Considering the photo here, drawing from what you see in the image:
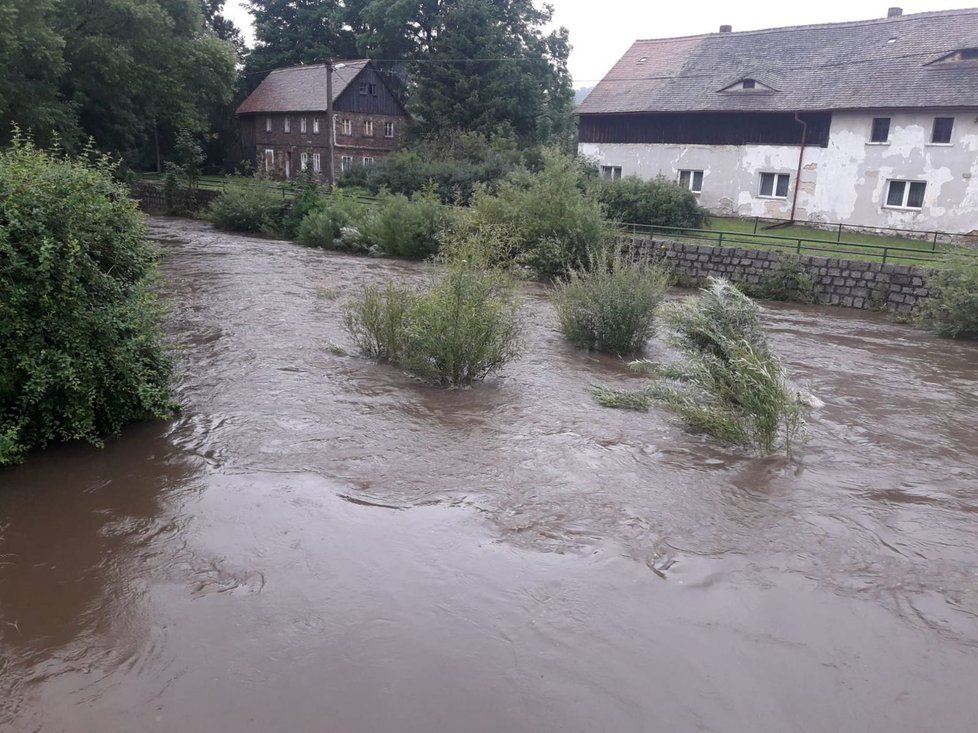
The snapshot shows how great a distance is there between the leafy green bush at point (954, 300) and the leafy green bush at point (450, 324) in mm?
10533

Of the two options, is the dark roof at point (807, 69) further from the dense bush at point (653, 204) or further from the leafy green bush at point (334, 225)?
the leafy green bush at point (334, 225)

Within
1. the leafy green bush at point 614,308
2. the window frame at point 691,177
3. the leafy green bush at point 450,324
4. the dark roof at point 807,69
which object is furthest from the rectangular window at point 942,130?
the leafy green bush at point 450,324

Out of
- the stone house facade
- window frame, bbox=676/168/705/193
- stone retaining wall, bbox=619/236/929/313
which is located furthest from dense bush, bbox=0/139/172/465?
the stone house facade

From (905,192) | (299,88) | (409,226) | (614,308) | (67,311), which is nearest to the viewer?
(67,311)

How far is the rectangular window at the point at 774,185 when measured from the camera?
100ft

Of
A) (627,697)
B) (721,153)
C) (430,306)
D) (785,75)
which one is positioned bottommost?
(627,697)

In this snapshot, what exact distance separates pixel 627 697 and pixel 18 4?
2799 cm

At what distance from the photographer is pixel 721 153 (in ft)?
104

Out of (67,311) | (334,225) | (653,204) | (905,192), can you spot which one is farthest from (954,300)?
(334,225)

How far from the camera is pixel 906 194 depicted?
2758cm

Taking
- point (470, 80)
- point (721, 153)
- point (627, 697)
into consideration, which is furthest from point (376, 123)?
point (627, 697)

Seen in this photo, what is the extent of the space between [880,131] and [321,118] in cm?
3104

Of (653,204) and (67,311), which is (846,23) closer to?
(653,204)

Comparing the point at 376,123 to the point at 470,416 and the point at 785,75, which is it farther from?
the point at 470,416
